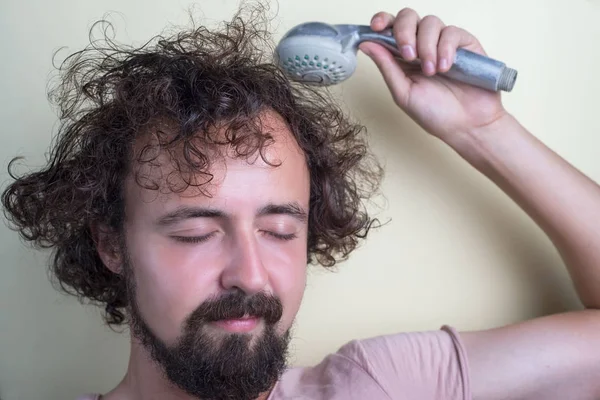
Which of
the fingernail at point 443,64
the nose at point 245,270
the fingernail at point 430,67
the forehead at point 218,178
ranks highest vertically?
the fingernail at point 443,64

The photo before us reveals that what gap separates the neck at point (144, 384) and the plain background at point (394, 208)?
237 millimetres

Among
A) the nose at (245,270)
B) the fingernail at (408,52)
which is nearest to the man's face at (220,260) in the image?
the nose at (245,270)

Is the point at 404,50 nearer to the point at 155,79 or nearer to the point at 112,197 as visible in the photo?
the point at 155,79

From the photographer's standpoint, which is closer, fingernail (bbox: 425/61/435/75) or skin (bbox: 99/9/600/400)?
skin (bbox: 99/9/600/400)

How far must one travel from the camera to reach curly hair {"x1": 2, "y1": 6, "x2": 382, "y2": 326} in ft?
3.00

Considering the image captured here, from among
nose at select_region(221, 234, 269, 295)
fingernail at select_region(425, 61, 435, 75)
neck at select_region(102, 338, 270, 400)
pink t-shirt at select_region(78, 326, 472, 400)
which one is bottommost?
neck at select_region(102, 338, 270, 400)

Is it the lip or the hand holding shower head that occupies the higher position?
the hand holding shower head

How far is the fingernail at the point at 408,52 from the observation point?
1.00 meters

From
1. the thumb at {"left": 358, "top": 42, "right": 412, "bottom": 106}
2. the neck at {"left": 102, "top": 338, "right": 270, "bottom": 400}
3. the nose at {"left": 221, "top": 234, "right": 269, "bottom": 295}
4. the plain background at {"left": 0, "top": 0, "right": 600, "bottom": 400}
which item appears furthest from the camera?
the plain background at {"left": 0, "top": 0, "right": 600, "bottom": 400}

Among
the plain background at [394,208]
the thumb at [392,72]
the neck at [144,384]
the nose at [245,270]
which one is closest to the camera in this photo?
the nose at [245,270]

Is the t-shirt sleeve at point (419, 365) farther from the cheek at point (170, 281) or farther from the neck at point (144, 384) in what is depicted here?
the cheek at point (170, 281)

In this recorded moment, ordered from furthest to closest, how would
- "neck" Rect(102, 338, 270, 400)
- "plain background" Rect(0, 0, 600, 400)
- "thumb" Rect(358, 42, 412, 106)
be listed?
"plain background" Rect(0, 0, 600, 400) → "thumb" Rect(358, 42, 412, 106) → "neck" Rect(102, 338, 270, 400)

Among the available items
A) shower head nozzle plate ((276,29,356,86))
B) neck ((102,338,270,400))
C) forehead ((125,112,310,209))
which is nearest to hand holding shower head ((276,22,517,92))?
shower head nozzle plate ((276,29,356,86))

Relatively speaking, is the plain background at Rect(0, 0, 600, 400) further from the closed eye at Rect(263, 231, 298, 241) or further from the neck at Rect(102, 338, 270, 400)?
the closed eye at Rect(263, 231, 298, 241)
